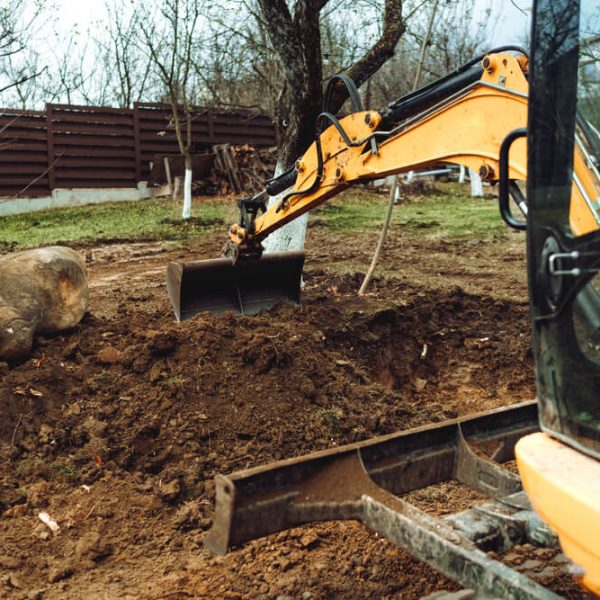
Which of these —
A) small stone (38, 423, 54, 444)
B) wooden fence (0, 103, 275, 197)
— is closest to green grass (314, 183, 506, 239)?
wooden fence (0, 103, 275, 197)

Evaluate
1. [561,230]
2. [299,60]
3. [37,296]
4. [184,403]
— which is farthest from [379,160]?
[299,60]

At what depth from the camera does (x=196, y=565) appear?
3221 mm

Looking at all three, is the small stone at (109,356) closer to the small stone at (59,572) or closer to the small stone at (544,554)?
the small stone at (59,572)

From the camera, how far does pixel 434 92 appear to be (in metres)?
3.63

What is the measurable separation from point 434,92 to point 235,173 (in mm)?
15003

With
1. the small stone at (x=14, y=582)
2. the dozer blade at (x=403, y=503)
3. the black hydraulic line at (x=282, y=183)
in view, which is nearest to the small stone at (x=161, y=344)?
the black hydraulic line at (x=282, y=183)

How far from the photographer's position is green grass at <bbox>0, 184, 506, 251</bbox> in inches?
469

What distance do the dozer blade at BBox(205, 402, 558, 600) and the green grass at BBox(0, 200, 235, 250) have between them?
30.2 feet

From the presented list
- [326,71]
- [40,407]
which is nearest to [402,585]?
[40,407]

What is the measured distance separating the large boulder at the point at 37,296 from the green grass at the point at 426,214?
23.5ft

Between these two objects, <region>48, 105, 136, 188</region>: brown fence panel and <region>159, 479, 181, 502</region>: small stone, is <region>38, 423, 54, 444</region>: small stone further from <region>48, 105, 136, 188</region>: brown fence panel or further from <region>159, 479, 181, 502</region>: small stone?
<region>48, 105, 136, 188</region>: brown fence panel

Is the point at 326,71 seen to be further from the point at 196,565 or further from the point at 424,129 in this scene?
the point at 196,565

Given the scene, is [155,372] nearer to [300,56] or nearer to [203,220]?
[300,56]

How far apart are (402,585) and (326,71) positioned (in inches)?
536
